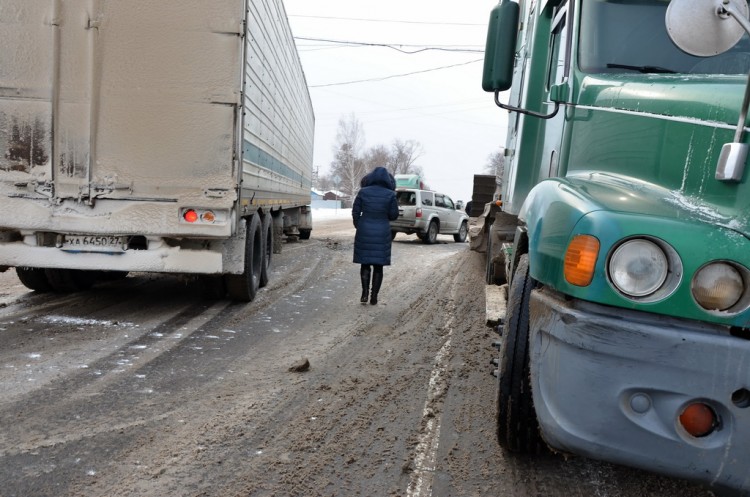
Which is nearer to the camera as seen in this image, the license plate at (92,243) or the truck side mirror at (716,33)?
the truck side mirror at (716,33)

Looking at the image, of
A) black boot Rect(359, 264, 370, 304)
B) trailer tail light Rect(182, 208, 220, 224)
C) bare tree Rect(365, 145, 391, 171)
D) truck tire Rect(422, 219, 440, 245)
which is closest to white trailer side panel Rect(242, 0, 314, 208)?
trailer tail light Rect(182, 208, 220, 224)

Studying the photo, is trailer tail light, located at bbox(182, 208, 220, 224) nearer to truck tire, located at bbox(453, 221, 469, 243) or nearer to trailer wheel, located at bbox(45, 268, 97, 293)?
trailer wheel, located at bbox(45, 268, 97, 293)

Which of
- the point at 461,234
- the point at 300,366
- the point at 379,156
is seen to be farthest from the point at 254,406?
the point at 379,156

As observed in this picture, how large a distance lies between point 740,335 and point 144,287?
7.11 metres

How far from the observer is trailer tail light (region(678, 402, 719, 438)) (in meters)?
1.88

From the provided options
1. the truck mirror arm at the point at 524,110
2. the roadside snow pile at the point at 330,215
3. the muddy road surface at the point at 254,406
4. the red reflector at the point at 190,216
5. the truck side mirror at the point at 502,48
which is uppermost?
the truck side mirror at the point at 502,48

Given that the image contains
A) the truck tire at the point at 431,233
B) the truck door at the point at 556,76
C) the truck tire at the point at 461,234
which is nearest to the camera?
the truck door at the point at 556,76

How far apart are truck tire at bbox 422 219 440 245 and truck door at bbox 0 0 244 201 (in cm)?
1274

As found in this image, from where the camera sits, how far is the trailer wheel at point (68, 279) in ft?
22.0

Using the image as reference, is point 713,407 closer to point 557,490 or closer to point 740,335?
point 740,335

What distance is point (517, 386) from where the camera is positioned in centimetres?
271

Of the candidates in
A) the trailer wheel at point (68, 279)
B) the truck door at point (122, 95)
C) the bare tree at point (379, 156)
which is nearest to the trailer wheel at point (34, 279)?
the trailer wheel at point (68, 279)

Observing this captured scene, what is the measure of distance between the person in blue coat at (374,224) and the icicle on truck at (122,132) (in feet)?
6.16

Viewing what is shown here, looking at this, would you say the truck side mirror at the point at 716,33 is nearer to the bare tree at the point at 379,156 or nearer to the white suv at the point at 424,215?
the white suv at the point at 424,215
